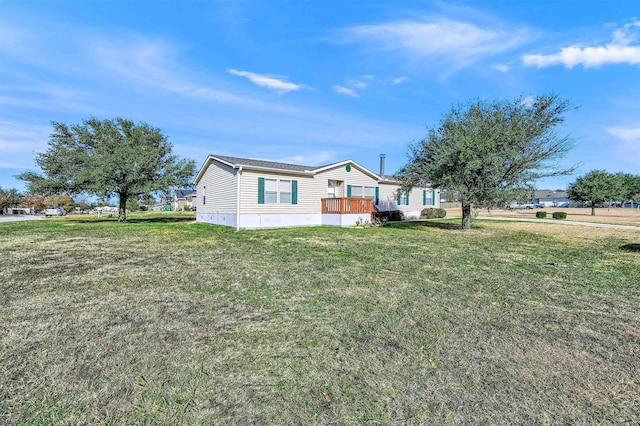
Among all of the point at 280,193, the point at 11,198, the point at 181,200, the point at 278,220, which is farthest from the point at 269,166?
the point at 11,198

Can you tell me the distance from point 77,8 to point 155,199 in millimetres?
14593

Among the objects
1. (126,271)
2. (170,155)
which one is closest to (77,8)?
(126,271)

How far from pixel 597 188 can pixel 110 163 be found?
5114cm

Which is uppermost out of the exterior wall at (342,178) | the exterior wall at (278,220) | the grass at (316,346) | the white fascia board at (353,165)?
the white fascia board at (353,165)

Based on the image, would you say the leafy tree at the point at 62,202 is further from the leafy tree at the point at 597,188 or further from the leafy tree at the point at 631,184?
the leafy tree at the point at 631,184

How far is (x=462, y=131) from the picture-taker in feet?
46.4

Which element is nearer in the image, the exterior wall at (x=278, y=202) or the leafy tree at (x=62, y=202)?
the exterior wall at (x=278, y=202)

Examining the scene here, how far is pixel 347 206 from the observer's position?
56.8 ft

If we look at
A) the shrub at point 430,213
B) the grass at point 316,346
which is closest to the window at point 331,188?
the shrub at point 430,213

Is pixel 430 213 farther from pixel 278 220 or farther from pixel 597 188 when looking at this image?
pixel 597 188

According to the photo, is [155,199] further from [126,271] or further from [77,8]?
[126,271]

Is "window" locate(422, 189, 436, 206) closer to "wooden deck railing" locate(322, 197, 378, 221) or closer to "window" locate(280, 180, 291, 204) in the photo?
"wooden deck railing" locate(322, 197, 378, 221)

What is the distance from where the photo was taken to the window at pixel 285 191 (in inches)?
670

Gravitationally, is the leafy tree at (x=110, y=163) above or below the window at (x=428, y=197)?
above
